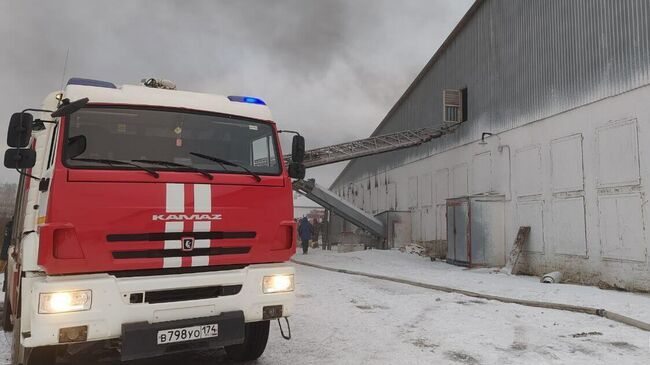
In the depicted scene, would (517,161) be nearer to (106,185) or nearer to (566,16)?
(566,16)

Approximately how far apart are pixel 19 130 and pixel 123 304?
Result: 1.85 meters

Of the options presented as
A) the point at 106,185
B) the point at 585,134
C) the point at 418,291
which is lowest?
the point at 418,291

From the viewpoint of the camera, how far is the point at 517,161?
14164 millimetres

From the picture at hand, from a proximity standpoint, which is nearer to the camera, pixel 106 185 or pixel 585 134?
pixel 106 185

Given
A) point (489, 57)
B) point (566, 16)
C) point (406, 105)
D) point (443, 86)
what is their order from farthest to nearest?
point (406, 105) < point (443, 86) < point (489, 57) < point (566, 16)

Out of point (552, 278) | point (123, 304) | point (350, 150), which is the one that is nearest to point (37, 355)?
point (123, 304)

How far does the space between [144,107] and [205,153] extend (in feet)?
2.47

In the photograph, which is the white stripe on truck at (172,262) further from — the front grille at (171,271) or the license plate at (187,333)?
the license plate at (187,333)

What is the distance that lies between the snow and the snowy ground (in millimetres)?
1099

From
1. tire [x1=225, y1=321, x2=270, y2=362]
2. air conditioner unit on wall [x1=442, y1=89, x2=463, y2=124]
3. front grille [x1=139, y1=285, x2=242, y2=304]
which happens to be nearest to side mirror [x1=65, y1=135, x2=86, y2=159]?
front grille [x1=139, y1=285, x2=242, y2=304]

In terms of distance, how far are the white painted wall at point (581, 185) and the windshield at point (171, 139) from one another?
30.0 feet

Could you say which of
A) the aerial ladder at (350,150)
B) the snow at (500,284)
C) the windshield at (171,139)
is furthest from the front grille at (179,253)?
the aerial ladder at (350,150)

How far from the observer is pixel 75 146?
12.8 ft

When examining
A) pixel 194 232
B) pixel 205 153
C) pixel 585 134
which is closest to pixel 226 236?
pixel 194 232
